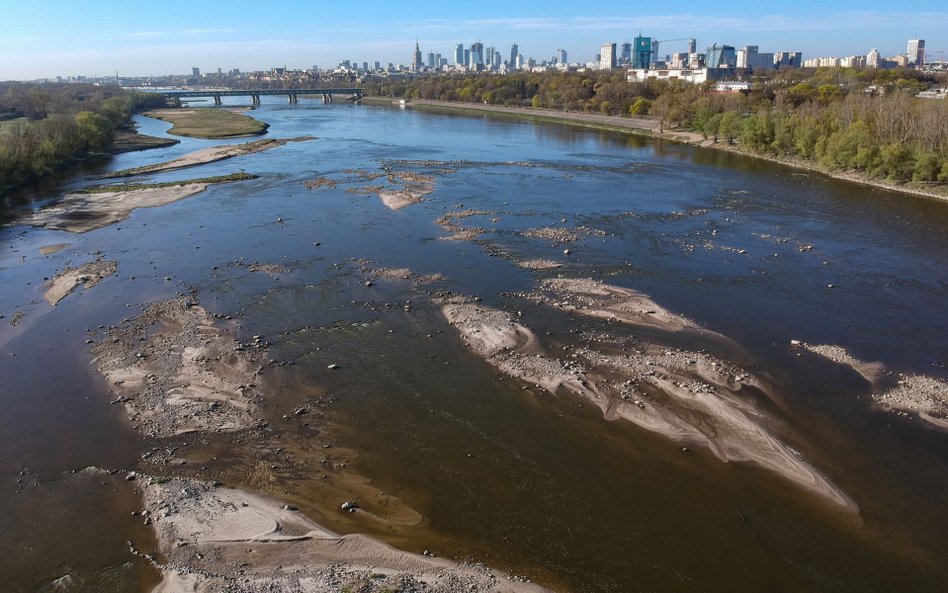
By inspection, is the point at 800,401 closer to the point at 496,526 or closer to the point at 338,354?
the point at 496,526

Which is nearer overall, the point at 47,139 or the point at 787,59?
the point at 47,139

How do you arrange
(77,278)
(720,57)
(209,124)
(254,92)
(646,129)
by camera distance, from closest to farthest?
(77,278)
(646,129)
(209,124)
(254,92)
(720,57)

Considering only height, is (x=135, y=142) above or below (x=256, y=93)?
below

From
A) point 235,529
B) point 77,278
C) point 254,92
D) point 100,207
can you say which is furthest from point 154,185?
point 254,92

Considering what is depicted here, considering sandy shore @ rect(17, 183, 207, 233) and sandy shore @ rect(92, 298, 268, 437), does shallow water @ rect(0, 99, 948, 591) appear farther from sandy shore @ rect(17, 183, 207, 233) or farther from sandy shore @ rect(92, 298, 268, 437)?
sandy shore @ rect(17, 183, 207, 233)

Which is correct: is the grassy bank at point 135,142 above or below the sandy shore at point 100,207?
above

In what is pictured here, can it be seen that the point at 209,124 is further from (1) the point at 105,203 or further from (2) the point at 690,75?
(2) the point at 690,75

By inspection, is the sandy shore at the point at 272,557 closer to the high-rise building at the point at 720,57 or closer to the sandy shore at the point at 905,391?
the sandy shore at the point at 905,391

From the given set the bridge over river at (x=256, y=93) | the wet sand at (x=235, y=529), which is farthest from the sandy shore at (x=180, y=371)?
the bridge over river at (x=256, y=93)
